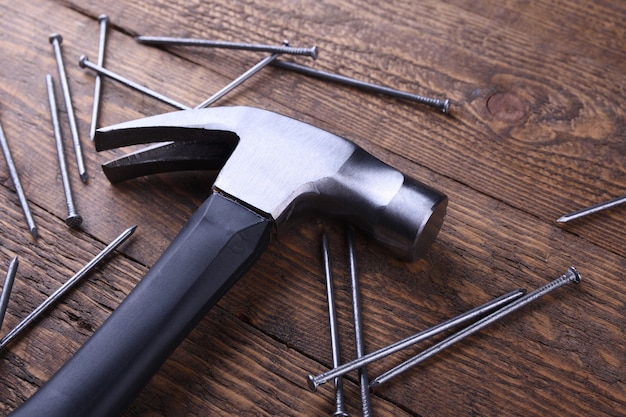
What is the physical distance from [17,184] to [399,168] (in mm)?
646

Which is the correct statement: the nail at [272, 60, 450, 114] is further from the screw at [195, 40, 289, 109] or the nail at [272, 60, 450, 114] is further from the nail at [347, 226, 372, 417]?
the nail at [347, 226, 372, 417]

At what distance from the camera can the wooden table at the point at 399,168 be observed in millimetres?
1003

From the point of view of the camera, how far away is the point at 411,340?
1016 millimetres

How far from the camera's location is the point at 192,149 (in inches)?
43.9

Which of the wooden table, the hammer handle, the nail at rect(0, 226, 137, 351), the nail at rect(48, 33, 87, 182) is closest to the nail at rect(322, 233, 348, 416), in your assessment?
the wooden table

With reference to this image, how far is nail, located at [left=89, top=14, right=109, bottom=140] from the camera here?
1225mm

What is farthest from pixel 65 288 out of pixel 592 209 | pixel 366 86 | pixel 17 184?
pixel 592 209

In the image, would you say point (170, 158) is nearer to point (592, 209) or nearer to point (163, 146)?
point (163, 146)

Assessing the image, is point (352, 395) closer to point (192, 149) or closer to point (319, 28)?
point (192, 149)

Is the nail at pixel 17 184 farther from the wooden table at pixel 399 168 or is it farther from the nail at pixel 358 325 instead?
the nail at pixel 358 325

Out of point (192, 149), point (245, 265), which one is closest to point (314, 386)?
point (245, 265)

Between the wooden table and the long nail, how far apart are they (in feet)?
0.06

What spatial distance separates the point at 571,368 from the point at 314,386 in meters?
0.39

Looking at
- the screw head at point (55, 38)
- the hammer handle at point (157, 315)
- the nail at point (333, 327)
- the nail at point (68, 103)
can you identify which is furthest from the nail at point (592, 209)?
the screw head at point (55, 38)
